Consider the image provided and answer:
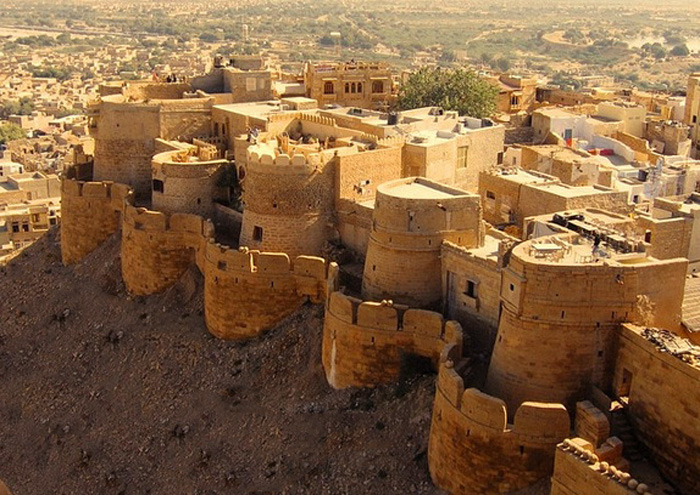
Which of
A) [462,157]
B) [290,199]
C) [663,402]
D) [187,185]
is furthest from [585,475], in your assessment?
[187,185]

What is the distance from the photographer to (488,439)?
15656mm

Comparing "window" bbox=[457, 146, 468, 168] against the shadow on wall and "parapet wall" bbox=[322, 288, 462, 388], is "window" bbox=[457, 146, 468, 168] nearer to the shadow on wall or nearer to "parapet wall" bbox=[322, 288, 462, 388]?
the shadow on wall

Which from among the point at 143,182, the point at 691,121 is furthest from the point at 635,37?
the point at 143,182

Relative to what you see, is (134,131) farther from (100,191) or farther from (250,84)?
(250,84)

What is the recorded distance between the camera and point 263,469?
19453mm

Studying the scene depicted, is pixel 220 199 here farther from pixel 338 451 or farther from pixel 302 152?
pixel 338 451

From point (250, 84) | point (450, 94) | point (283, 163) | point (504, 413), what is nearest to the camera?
point (504, 413)

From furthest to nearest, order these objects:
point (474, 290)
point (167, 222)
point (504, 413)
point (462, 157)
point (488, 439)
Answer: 1. point (462, 157)
2. point (167, 222)
3. point (474, 290)
4. point (488, 439)
5. point (504, 413)

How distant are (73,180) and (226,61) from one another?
26.2ft

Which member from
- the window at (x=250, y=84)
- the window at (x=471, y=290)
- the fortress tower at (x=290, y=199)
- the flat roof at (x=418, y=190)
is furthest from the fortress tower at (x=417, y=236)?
the window at (x=250, y=84)

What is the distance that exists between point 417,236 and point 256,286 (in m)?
4.73

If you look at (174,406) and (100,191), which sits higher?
(100,191)

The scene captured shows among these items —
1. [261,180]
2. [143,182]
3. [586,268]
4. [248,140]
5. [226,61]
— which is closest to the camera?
[586,268]

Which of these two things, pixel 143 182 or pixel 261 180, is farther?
pixel 143 182
